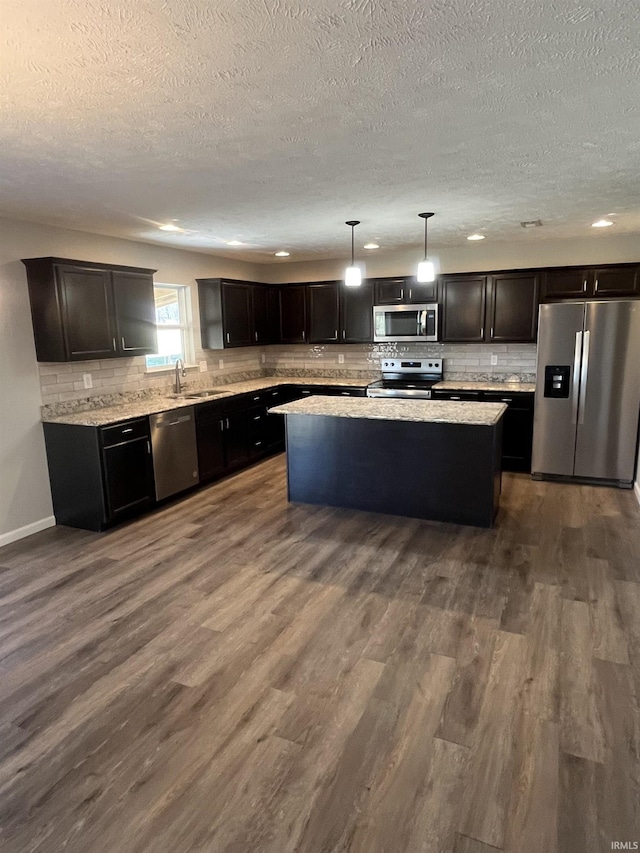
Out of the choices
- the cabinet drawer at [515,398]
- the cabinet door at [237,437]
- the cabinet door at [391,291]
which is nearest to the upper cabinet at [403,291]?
the cabinet door at [391,291]

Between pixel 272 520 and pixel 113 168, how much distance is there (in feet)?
9.22

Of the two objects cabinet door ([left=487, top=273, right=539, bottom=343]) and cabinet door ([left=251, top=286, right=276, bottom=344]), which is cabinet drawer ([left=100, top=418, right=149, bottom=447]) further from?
cabinet door ([left=487, top=273, right=539, bottom=343])

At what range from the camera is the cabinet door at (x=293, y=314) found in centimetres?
683

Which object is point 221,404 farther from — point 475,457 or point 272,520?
point 475,457

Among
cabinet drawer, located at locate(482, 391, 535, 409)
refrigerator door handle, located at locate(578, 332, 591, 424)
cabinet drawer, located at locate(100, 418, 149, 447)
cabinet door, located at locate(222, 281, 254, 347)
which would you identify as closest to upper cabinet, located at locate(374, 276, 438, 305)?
cabinet drawer, located at locate(482, 391, 535, 409)

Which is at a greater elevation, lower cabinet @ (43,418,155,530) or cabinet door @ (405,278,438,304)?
cabinet door @ (405,278,438,304)

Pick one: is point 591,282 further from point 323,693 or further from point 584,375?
point 323,693

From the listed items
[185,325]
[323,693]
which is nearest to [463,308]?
[185,325]

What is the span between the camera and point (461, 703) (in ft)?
7.21

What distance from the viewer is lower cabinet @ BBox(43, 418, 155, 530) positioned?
13.3 ft

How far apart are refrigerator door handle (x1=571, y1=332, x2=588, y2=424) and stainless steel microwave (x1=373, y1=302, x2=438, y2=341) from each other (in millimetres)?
1583

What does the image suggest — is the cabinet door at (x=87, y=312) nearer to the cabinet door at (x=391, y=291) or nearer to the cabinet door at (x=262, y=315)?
the cabinet door at (x=262, y=315)

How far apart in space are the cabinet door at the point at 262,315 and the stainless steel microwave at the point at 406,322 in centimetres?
148

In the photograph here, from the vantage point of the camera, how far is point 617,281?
207 inches
